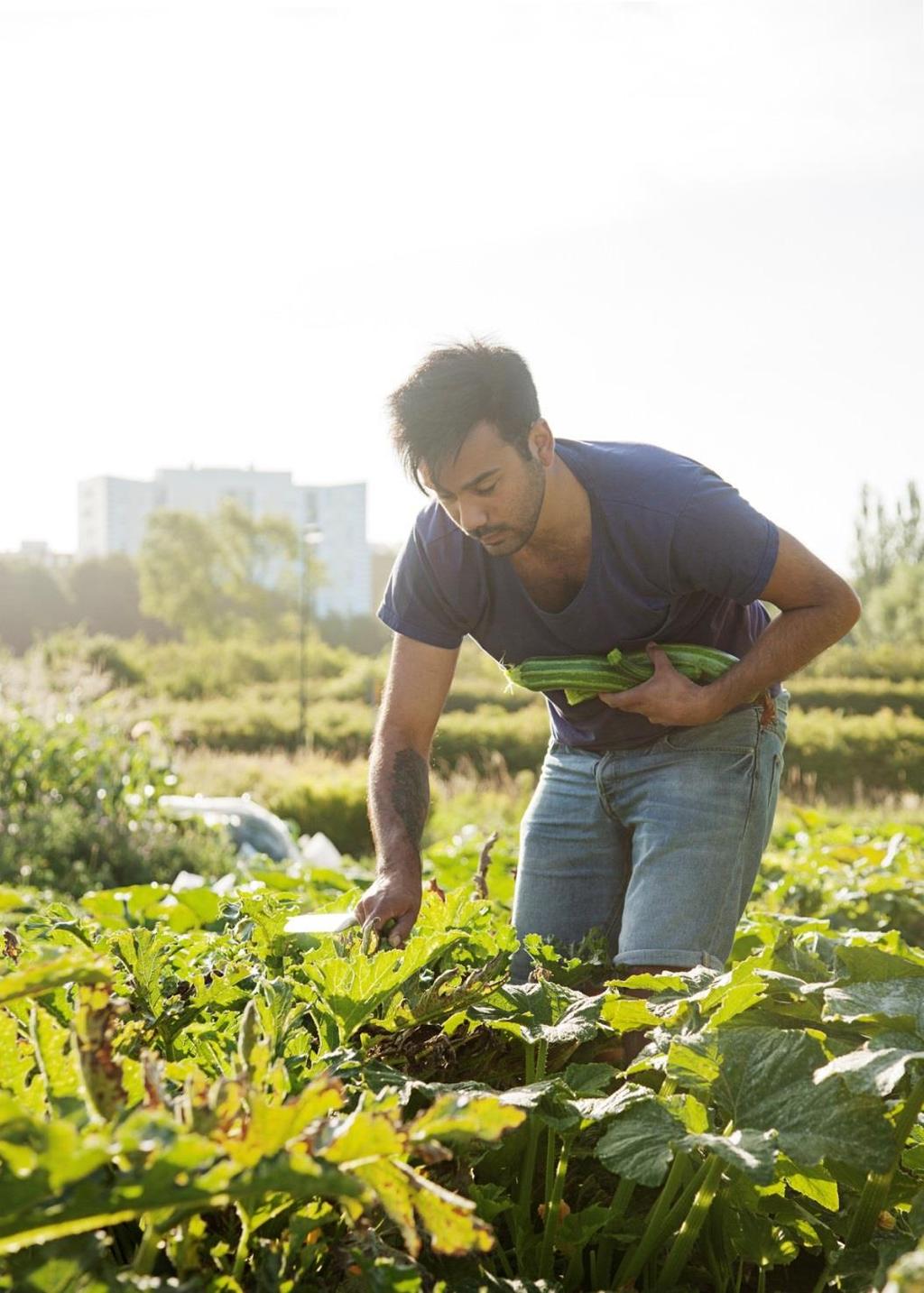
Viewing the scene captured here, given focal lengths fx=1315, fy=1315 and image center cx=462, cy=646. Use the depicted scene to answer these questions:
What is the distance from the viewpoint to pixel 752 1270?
1536mm

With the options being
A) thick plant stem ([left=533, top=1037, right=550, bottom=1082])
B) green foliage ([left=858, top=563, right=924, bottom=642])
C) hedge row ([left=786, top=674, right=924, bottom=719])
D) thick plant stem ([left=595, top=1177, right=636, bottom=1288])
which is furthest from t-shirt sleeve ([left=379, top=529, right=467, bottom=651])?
green foliage ([left=858, top=563, right=924, bottom=642])

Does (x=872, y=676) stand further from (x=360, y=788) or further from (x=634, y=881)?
(x=634, y=881)

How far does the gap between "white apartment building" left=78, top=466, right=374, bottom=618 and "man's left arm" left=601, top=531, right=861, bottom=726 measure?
97.5 meters

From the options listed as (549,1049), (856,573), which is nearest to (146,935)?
(549,1049)

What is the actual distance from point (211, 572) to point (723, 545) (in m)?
45.8

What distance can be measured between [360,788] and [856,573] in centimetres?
4409

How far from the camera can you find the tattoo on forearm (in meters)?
2.67

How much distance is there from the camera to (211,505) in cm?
10512

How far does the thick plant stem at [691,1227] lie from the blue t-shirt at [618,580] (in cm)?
155

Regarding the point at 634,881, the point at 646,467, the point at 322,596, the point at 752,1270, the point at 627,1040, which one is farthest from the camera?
the point at 322,596

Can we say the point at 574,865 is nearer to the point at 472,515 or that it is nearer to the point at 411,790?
the point at 411,790

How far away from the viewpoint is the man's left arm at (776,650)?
2.59 meters

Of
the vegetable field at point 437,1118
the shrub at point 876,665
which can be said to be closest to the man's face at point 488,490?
the vegetable field at point 437,1118

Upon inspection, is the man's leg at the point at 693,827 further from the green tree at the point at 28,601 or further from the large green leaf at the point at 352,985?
the green tree at the point at 28,601
